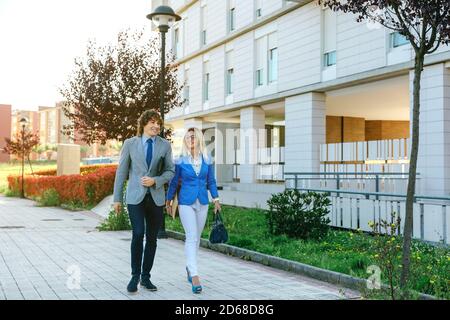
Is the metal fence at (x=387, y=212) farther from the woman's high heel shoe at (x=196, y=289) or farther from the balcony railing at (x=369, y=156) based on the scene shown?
the balcony railing at (x=369, y=156)

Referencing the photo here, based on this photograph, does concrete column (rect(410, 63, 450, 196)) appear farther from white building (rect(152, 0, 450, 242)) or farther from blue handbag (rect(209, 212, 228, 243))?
blue handbag (rect(209, 212, 228, 243))

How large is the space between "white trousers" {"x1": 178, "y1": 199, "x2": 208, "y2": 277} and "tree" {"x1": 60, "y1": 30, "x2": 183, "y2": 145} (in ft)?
34.7

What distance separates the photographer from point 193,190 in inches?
232

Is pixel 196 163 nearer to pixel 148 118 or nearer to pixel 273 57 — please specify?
pixel 148 118

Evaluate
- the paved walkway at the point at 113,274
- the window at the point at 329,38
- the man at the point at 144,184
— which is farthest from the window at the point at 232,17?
the man at the point at 144,184

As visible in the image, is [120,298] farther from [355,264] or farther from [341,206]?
[341,206]

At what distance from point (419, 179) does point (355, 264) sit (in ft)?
28.8

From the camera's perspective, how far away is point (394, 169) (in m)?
16.2

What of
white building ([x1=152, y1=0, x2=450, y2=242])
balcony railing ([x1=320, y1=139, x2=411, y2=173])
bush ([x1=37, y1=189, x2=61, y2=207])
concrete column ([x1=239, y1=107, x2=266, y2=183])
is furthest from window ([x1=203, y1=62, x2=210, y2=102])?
balcony railing ([x1=320, y1=139, x2=411, y2=173])

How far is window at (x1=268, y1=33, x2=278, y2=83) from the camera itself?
22.2m

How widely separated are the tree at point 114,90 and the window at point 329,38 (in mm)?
5577

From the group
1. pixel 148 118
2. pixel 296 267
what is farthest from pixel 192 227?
pixel 296 267

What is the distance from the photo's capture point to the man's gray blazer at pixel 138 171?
227 inches
